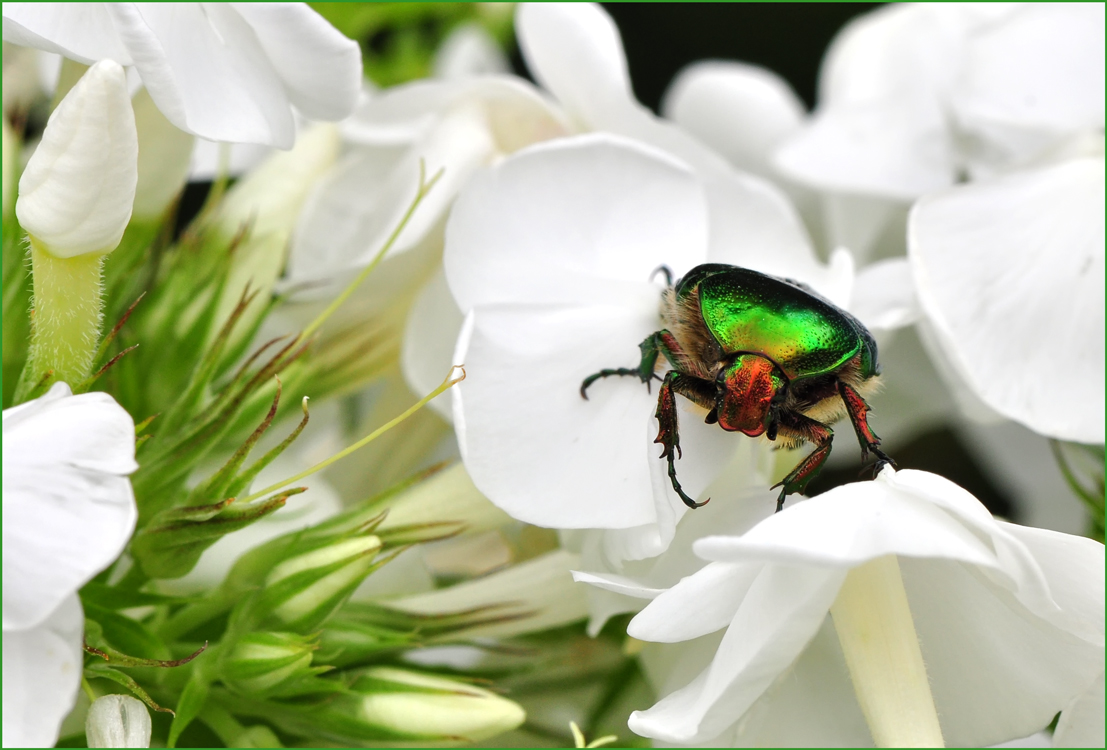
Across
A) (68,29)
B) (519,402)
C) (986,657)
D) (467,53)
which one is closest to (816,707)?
(986,657)

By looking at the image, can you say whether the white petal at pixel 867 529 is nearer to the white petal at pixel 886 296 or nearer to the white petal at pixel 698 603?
the white petal at pixel 698 603

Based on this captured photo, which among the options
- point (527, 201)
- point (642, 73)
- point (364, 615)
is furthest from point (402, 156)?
point (642, 73)

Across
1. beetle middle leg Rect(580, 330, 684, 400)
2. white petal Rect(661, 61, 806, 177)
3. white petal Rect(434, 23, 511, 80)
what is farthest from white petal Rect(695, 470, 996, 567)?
white petal Rect(434, 23, 511, 80)

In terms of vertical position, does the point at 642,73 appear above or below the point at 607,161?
below

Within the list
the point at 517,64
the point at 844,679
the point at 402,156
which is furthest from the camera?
the point at 517,64

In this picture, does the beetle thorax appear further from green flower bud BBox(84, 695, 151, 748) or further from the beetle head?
green flower bud BBox(84, 695, 151, 748)

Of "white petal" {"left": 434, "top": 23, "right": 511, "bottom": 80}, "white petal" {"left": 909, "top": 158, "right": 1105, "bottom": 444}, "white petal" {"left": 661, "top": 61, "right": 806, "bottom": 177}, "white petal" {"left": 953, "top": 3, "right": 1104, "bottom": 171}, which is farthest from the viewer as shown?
"white petal" {"left": 434, "top": 23, "right": 511, "bottom": 80}

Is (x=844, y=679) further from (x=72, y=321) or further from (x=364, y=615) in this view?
(x=72, y=321)

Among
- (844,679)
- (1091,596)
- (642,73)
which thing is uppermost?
(1091,596)
